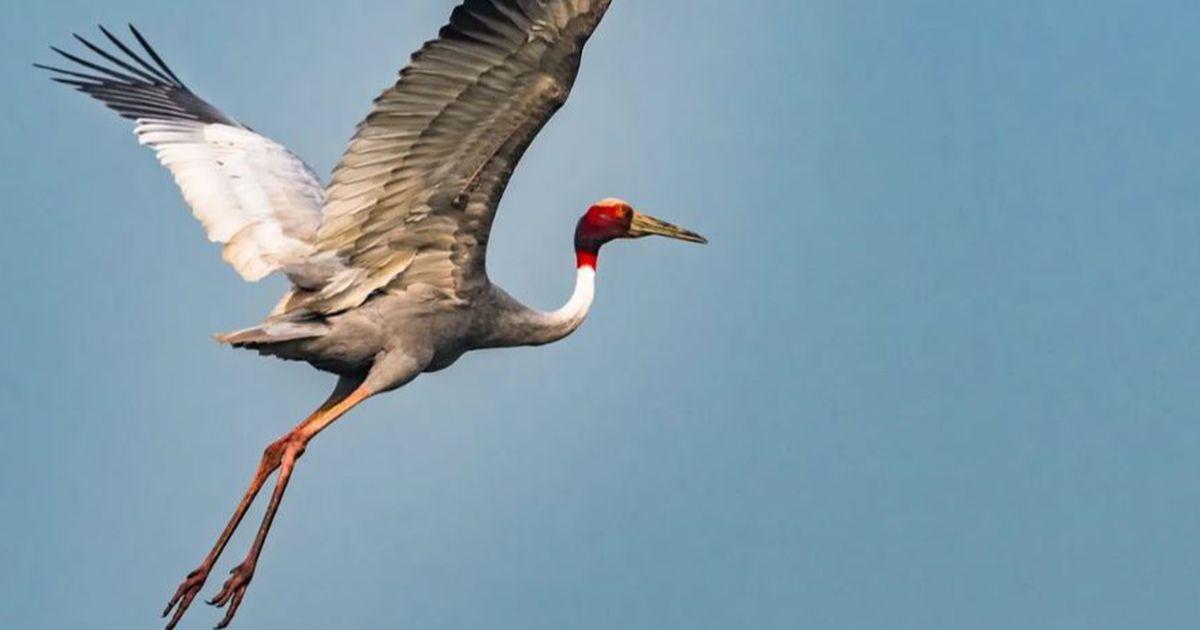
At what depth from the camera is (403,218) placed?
13305 mm

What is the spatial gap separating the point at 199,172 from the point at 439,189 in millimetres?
3159

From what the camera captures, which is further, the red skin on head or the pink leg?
the red skin on head

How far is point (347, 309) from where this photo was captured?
541 inches

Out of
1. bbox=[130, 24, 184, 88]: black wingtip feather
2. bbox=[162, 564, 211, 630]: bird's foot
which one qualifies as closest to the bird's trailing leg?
bbox=[162, 564, 211, 630]: bird's foot

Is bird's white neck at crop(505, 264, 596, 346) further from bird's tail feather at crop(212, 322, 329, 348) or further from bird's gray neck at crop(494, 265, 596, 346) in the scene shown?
bird's tail feather at crop(212, 322, 329, 348)

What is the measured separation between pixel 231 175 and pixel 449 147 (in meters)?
3.28

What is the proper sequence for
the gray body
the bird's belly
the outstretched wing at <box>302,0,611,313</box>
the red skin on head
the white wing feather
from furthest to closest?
the red skin on head < the white wing feather < the bird's belly < the gray body < the outstretched wing at <box>302,0,611,313</box>

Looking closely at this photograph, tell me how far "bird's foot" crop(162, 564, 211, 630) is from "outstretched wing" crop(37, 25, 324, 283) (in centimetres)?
194

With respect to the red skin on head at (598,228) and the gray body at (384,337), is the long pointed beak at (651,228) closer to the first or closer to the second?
the red skin on head at (598,228)

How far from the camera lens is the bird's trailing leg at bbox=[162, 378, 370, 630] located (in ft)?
44.6

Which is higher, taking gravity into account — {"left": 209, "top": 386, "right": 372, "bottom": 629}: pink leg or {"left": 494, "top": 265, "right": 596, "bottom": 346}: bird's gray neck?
{"left": 494, "top": 265, "right": 596, "bottom": 346}: bird's gray neck

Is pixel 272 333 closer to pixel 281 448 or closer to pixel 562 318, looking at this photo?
pixel 281 448

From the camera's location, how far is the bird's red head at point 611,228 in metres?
15.4

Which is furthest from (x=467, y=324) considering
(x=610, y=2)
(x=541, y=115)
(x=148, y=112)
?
(x=148, y=112)
